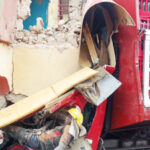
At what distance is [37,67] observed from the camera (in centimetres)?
344

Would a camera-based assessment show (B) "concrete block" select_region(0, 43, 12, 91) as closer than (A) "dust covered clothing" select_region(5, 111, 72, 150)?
No

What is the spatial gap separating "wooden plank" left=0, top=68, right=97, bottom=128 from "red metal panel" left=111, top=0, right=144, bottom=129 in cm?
62

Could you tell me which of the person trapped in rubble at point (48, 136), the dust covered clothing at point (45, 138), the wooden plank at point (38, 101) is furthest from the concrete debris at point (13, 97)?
the dust covered clothing at point (45, 138)

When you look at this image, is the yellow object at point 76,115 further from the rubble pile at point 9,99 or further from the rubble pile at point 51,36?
the rubble pile at point 51,36

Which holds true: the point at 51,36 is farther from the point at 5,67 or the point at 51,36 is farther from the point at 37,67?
the point at 5,67

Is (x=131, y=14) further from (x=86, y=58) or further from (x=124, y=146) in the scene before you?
(x=124, y=146)

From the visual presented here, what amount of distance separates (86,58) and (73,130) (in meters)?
1.29

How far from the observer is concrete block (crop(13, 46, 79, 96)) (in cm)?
341

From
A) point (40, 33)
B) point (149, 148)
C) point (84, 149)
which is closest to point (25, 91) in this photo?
point (40, 33)

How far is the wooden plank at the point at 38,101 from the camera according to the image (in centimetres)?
266

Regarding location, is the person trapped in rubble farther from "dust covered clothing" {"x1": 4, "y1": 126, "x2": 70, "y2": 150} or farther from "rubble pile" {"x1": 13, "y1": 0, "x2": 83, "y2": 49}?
"rubble pile" {"x1": 13, "y1": 0, "x2": 83, "y2": 49}

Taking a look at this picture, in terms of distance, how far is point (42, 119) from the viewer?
9.57 ft

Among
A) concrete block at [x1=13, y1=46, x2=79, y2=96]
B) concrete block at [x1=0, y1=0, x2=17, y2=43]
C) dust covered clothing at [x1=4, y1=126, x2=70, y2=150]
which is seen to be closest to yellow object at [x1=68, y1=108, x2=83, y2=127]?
dust covered clothing at [x1=4, y1=126, x2=70, y2=150]

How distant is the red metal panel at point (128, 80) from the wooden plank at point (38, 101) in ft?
2.02
